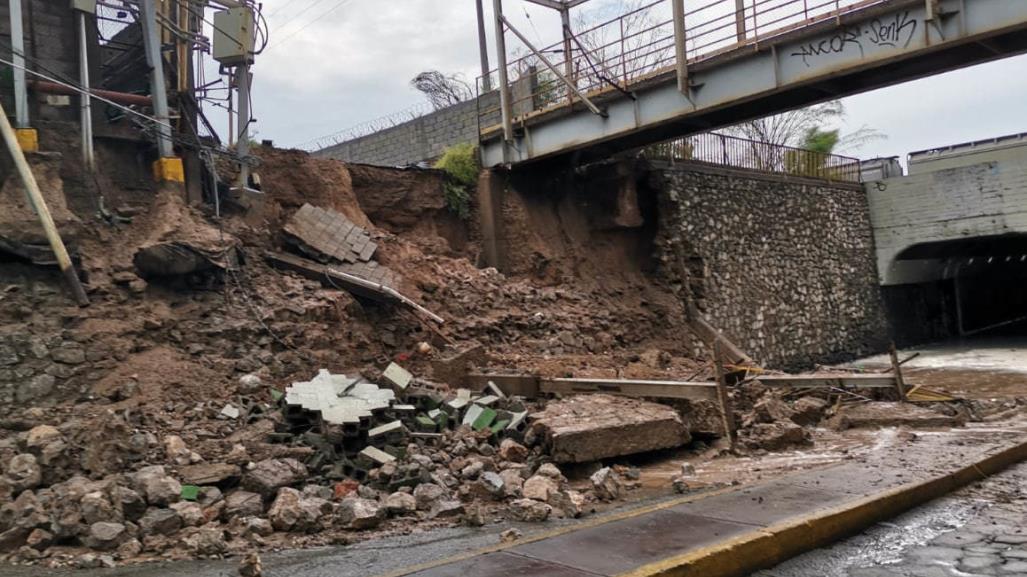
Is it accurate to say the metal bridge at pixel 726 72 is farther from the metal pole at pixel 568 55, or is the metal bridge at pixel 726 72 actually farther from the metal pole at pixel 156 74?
the metal pole at pixel 156 74

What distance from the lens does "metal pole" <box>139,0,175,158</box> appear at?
10070 mm

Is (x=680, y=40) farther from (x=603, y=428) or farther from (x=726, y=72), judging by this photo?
(x=603, y=428)

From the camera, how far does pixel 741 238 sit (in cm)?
1891

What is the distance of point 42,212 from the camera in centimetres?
810

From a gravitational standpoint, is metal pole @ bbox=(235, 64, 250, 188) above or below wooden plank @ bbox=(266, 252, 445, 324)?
above

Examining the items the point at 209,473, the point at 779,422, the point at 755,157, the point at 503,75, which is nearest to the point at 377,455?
the point at 209,473

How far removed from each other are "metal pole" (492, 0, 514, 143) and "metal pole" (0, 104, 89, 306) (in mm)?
9143

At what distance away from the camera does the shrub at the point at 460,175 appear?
15453 mm

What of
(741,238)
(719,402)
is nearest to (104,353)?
(719,402)

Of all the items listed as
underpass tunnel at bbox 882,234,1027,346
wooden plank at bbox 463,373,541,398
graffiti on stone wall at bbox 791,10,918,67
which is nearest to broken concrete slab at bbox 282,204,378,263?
wooden plank at bbox 463,373,541,398

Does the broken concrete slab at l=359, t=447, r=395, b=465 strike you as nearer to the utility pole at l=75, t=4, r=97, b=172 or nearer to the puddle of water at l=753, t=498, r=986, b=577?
the puddle of water at l=753, t=498, r=986, b=577

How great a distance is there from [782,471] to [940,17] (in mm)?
7563

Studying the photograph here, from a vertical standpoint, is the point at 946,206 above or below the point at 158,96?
below

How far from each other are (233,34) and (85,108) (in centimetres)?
250
